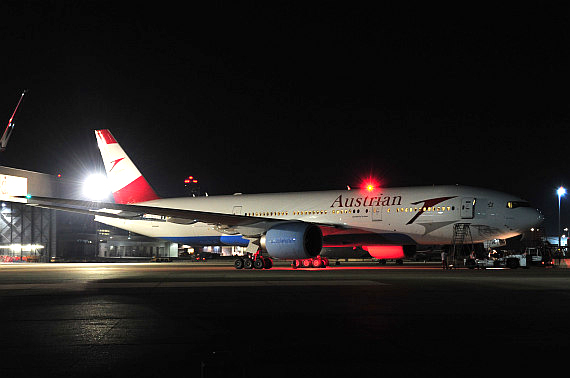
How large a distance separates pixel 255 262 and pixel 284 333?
77.8 feet

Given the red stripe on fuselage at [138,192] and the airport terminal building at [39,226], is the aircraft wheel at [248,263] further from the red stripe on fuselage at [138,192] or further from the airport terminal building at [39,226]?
the airport terminal building at [39,226]

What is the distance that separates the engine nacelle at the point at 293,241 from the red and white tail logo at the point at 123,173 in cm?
1454

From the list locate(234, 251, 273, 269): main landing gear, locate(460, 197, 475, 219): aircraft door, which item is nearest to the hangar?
locate(234, 251, 273, 269): main landing gear

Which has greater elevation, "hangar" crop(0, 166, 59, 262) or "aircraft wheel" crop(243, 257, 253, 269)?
"hangar" crop(0, 166, 59, 262)

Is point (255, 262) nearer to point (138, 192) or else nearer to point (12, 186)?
point (138, 192)

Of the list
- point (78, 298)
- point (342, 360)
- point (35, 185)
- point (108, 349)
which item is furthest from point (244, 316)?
point (35, 185)

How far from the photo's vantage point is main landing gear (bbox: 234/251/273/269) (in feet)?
107

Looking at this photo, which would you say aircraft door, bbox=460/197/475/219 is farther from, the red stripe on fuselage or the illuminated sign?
the illuminated sign

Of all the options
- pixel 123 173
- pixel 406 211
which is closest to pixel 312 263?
pixel 406 211

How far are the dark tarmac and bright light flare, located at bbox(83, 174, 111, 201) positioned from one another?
5040 centimetres

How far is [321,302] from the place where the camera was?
45.6 ft

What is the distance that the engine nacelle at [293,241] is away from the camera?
28.8 meters

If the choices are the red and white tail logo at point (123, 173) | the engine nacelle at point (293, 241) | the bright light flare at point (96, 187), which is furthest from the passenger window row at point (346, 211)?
the bright light flare at point (96, 187)

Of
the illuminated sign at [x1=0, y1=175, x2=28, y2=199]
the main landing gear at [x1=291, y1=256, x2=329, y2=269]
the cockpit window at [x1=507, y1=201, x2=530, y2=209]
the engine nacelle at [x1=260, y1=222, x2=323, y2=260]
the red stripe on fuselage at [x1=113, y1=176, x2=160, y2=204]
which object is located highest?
the illuminated sign at [x1=0, y1=175, x2=28, y2=199]
